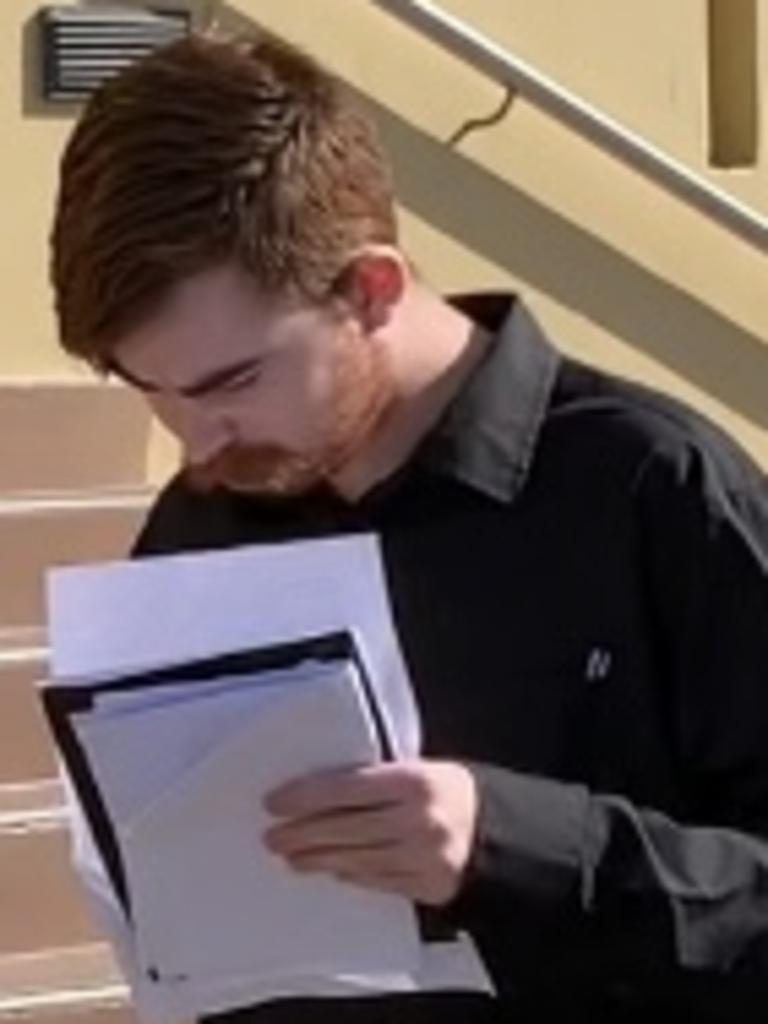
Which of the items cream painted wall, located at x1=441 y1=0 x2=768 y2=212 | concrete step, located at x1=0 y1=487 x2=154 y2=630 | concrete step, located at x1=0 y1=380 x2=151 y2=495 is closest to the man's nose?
concrete step, located at x1=0 y1=487 x2=154 y2=630

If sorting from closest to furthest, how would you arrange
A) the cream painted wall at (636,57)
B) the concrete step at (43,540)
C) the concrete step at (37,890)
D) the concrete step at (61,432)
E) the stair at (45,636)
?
the stair at (45,636) → the concrete step at (37,890) → the concrete step at (43,540) → the concrete step at (61,432) → the cream painted wall at (636,57)

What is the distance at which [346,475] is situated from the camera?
7.79ft

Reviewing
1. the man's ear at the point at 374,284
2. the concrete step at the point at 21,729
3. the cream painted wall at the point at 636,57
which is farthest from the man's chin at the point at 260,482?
the cream painted wall at the point at 636,57

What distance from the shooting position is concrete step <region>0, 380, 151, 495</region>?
5.59 m

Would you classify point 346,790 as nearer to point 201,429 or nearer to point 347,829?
point 347,829

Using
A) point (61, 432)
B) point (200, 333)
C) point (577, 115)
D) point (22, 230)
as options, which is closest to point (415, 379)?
point (200, 333)

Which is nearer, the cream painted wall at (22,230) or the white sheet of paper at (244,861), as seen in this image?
the white sheet of paper at (244,861)

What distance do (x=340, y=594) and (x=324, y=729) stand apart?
106mm

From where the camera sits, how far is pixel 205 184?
2.21 meters

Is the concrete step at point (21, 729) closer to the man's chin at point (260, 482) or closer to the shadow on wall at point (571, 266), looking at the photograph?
the shadow on wall at point (571, 266)

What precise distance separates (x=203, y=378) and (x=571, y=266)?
13.5 feet

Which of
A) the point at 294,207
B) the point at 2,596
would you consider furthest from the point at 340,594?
the point at 2,596

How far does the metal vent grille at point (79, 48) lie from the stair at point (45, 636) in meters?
0.55

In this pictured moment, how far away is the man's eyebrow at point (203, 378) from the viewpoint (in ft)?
7.46
